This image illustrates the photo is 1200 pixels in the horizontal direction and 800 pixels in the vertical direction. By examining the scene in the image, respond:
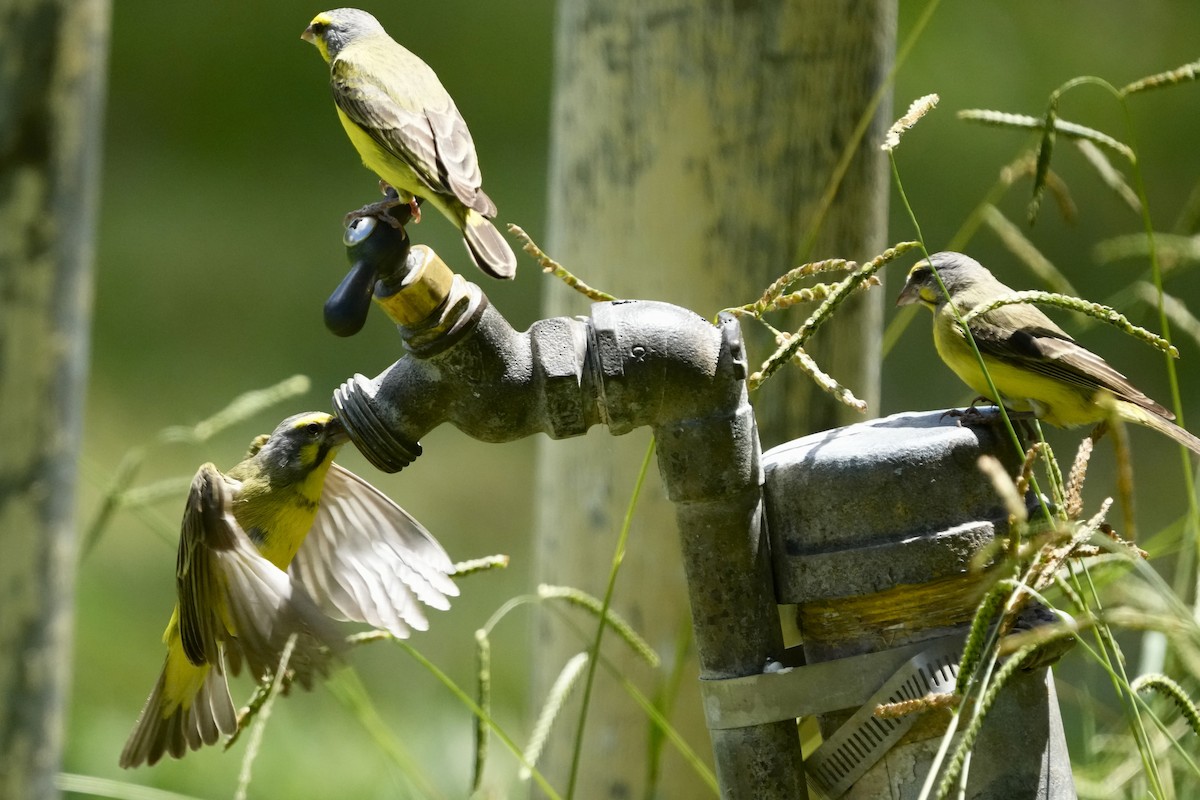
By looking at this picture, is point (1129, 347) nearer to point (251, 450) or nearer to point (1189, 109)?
point (1189, 109)

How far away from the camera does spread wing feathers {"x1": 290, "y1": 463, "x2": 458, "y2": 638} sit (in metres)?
1.56

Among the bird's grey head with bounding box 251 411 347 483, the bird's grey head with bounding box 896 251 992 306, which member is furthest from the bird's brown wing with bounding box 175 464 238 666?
the bird's grey head with bounding box 896 251 992 306

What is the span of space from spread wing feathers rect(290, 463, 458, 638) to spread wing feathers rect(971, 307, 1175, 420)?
0.84 metres

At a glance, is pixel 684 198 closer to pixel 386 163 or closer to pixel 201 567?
pixel 386 163

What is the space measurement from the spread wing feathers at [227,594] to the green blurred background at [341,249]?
1719 mm

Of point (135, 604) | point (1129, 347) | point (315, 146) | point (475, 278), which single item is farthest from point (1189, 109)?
point (135, 604)

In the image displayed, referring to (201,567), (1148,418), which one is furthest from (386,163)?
(1148,418)

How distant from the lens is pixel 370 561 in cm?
166

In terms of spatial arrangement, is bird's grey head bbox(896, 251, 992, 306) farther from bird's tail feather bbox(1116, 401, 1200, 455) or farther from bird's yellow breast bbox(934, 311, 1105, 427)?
bird's tail feather bbox(1116, 401, 1200, 455)

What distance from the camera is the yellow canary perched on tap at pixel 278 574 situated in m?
1.46

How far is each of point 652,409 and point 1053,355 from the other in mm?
820

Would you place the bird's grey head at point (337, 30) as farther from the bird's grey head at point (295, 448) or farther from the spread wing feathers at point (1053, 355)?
the spread wing feathers at point (1053, 355)

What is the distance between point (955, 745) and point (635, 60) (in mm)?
1124

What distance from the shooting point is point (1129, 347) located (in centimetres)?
559
